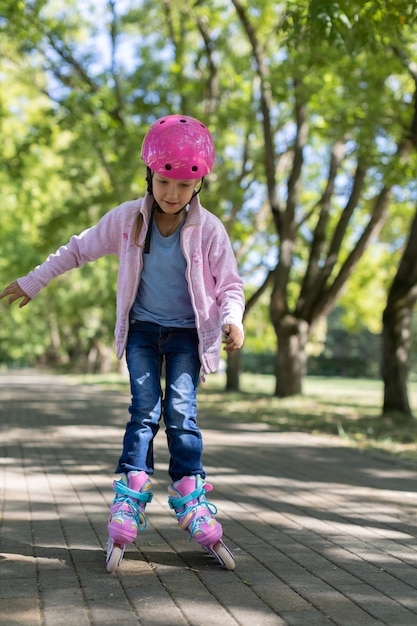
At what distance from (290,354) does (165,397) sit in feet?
47.3

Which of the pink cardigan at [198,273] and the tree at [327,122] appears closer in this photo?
the pink cardigan at [198,273]

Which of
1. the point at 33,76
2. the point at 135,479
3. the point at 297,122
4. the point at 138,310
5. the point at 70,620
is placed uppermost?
the point at 33,76

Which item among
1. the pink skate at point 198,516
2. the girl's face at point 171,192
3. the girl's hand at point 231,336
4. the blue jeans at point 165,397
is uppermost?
the girl's face at point 171,192

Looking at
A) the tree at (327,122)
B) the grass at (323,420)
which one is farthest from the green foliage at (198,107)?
the grass at (323,420)

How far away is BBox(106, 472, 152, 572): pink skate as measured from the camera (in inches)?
152

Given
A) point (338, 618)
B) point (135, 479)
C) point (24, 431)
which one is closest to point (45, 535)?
point (135, 479)

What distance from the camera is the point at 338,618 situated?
321cm

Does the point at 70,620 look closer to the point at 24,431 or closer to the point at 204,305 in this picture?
the point at 204,305

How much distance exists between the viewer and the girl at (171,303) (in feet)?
13.1

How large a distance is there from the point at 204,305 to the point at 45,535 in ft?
5.30

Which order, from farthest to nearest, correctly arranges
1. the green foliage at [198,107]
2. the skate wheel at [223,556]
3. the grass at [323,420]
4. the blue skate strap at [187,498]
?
the green foliage at [198,107] < the grass at [323,420] < the blue skate strap at [187,498] < the skate wheel at [223,556]

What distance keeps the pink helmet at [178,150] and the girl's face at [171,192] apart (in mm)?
40

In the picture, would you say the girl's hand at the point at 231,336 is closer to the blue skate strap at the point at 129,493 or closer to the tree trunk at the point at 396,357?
the blue skate strap at the point at 129,493

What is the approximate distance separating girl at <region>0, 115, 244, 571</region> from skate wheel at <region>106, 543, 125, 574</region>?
0.14m
